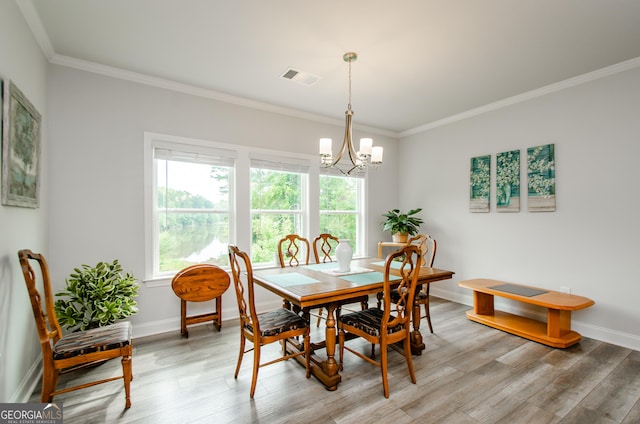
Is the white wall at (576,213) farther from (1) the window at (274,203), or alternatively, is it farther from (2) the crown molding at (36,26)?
(2) the crown molding at (36,26)

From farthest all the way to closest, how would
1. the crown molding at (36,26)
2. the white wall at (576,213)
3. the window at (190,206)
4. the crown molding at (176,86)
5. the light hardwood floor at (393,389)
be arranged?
the window at (190,206), the white wall at (576,213), the crown molding at (176,86), the crown molding at (36,26), the light hardwood floor at (393,389)

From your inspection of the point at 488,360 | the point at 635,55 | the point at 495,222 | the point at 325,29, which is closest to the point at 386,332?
the point at 488,360

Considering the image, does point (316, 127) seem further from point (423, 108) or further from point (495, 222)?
point (495, 222)

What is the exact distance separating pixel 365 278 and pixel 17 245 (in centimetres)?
253

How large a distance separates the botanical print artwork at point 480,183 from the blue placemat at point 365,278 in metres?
2.28

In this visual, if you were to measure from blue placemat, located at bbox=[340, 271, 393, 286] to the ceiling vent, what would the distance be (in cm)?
210

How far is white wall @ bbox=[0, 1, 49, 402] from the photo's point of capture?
1846 millimetres

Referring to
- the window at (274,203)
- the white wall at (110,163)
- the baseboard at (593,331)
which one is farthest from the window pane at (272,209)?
the baseboard at (593,331)

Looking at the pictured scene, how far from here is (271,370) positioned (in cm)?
251

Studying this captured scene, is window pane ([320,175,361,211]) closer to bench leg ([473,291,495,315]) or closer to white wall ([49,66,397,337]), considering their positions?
white wall ([49,66,397,337])

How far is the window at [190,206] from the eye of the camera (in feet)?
11.1

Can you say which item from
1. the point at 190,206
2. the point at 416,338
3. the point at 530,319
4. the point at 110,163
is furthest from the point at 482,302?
the point at 110,163

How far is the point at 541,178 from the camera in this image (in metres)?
3.56

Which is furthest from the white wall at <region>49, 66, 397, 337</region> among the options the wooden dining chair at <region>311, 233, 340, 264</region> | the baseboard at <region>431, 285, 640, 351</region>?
the baseboard at <region>431, 285, 640, 351</region>
